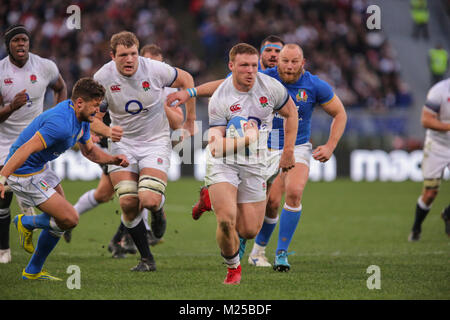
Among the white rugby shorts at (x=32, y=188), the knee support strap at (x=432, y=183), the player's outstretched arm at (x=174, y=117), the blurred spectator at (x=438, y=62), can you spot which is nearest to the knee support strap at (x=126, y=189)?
the white rugby shorts at (x=32, y=188)

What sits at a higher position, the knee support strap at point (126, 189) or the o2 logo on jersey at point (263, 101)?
the o2 logo on jersey at point (263, 101)

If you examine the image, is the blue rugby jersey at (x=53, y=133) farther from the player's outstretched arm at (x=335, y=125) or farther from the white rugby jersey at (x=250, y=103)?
the player's outstretched arm at (x=335, y=125)

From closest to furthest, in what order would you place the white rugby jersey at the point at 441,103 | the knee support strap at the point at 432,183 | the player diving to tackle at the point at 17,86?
1. the player diving to tackle at the point at 17,86
2. the white rugby jersey at the point at 441,103
3. the knee support strap at the point at 432,183

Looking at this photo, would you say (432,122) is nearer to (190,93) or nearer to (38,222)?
(190,93)

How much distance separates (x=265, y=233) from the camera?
27.7 ft

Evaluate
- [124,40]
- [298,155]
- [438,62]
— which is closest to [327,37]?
[438,62]

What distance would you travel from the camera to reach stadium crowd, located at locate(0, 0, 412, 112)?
23125 millimetres

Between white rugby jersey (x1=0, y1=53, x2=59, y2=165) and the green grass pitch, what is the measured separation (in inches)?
60.0

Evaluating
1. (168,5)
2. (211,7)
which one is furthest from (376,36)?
(168,5)

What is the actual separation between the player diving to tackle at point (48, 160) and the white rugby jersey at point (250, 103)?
1082mm

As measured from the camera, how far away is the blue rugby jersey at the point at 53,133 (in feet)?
21.2

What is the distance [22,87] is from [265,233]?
3361 mm

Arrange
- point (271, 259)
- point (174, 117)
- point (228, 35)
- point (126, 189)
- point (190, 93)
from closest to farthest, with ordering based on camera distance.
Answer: point (190, 93)
point (126, 189)
point (174, 117)
point (271, 259)
point (228, 35)

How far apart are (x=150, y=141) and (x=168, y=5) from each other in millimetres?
19630
